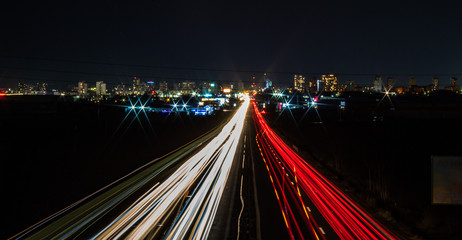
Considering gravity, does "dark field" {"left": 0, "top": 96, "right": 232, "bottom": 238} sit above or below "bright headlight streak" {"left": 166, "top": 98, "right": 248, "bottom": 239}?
above

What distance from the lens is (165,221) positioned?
10.2 m

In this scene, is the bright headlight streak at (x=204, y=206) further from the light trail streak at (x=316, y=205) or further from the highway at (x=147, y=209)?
the light trail streak at (x=316, y=205)

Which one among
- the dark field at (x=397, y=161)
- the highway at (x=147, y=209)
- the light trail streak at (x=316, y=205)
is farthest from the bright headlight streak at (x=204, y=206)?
the dark field at (x=397, y=161)

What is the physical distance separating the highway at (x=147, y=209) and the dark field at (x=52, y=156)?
0.91m

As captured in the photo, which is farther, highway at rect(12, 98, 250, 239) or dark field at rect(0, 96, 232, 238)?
dark field at rect(0, 96, 232, 238)

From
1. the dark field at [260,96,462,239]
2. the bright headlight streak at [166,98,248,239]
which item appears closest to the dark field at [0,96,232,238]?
the bright headlight streak at [166,98,248,239]

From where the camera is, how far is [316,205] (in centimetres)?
1209

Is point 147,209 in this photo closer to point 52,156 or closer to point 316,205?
point 316,205

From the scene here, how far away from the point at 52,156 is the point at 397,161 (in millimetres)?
24095

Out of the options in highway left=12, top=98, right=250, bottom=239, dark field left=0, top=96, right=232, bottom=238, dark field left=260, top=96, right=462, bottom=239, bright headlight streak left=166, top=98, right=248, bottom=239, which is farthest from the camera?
dark field left=0, top=96, right=232, bottom=238

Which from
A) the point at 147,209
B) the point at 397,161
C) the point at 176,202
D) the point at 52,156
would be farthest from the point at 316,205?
the point at 52,156

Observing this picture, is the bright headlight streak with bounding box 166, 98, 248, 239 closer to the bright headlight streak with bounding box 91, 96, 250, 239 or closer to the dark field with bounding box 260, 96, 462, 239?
the bright headlight streak with bounding box 91, 96, 250, 239

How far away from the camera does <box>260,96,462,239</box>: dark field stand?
11.1 meters

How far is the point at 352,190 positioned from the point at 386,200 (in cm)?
149
